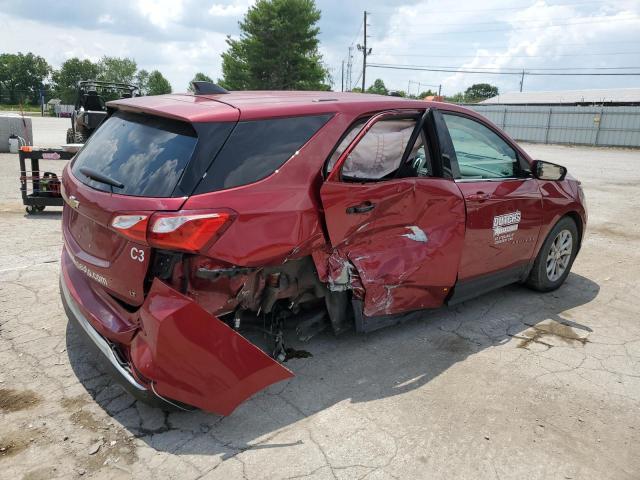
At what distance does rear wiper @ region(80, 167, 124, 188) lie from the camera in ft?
9.14

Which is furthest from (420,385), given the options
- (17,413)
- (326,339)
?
(17,413)

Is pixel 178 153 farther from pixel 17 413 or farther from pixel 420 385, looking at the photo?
pixel 420 385

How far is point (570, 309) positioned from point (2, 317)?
4828mm

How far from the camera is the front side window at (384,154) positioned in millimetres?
3178

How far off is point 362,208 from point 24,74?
108811mm

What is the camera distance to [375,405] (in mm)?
3018

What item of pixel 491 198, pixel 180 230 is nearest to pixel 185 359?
pixel 180 230

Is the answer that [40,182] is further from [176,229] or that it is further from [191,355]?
[191,355]

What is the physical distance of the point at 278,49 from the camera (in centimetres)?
3672

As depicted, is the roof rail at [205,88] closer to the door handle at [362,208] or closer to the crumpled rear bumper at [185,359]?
the door handle at [362,208]

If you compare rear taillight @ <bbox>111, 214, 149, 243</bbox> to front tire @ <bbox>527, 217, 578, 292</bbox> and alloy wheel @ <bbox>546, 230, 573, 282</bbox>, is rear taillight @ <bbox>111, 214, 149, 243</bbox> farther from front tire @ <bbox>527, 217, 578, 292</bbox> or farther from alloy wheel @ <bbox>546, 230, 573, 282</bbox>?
alloy wheel @ <bbox>546, 230, 573, 282</bbox>

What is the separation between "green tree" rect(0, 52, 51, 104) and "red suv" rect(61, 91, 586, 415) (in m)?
100

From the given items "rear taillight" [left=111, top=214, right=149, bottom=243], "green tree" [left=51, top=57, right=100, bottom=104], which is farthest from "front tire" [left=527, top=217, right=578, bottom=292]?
"green tree" [left=51, top=57, right=100, bottom=104]

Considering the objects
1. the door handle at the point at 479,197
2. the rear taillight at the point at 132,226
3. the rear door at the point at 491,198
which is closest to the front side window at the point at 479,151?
the rear door at the point at 491,198
